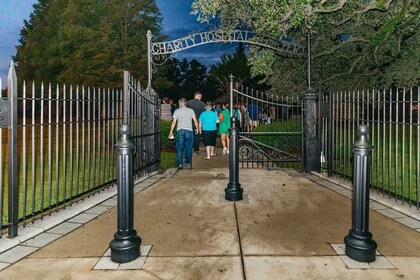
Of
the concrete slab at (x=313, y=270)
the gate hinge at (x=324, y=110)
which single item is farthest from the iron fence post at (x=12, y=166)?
the gate hinge at (x=324, y=110)

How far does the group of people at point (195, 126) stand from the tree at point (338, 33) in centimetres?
292

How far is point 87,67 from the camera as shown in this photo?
37.0 m

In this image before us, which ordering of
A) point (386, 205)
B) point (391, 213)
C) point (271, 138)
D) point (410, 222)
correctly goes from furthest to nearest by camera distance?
point (271, 138) < point (386, 205) < point (391, 213) < point (410, 222)

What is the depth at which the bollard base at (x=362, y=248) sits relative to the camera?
11.1 feet

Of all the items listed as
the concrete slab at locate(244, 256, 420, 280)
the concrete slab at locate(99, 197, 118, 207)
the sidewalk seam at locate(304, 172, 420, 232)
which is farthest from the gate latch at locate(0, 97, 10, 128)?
the sidewalk seam at locate(304, 172, 420, 232)

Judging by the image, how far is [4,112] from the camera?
3912mm

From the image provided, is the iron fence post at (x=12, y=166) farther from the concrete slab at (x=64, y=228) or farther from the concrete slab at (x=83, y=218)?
the concrete slab at (x=83, y=218)

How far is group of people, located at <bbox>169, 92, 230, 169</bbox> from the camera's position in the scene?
9.29 m

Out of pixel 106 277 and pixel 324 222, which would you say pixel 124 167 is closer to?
pixel 106 277

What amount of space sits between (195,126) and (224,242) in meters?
7.64

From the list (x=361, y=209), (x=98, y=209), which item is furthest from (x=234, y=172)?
(x=361, y=209)

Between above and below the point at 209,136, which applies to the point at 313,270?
below

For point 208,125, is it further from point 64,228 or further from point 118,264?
point 118,264

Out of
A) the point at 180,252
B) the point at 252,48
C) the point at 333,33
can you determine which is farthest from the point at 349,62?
the point at 180,252
